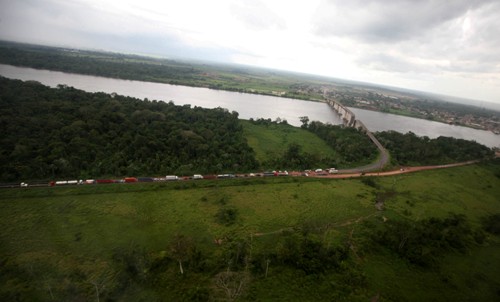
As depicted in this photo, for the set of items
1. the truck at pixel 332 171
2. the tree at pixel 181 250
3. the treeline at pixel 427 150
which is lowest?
the tree at pixel 181 250

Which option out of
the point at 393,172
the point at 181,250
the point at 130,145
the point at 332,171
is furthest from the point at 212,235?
the point at 393,172

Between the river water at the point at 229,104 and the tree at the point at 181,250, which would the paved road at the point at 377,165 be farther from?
the tree at the point at 181,250

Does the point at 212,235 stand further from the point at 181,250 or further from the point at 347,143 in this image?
the point at 347,143

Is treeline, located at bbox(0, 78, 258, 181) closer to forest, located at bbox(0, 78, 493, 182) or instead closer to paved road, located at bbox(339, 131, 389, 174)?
forest, located at bbox(0, 78, 493, 182)

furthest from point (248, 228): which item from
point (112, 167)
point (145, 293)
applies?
point (112, 167)

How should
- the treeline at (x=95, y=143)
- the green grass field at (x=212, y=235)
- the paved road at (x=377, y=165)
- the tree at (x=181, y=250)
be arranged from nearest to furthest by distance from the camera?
1. the green grass field at (x=212, y=235)
2. the tree at (x=181, y=250)
3. the treeline at (x=95, y=143)
4. the paved road at (x=377, y=165)

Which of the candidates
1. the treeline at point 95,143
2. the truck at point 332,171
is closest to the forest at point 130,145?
the treeline at point 95,143

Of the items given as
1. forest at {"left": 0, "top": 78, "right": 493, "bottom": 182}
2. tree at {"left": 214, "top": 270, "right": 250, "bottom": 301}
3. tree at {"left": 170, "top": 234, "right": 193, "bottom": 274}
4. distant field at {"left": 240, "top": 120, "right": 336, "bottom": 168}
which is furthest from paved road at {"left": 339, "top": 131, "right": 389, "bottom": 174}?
tree at {"left": 170, "top": 234, "right": 193, "bottom": 274}
